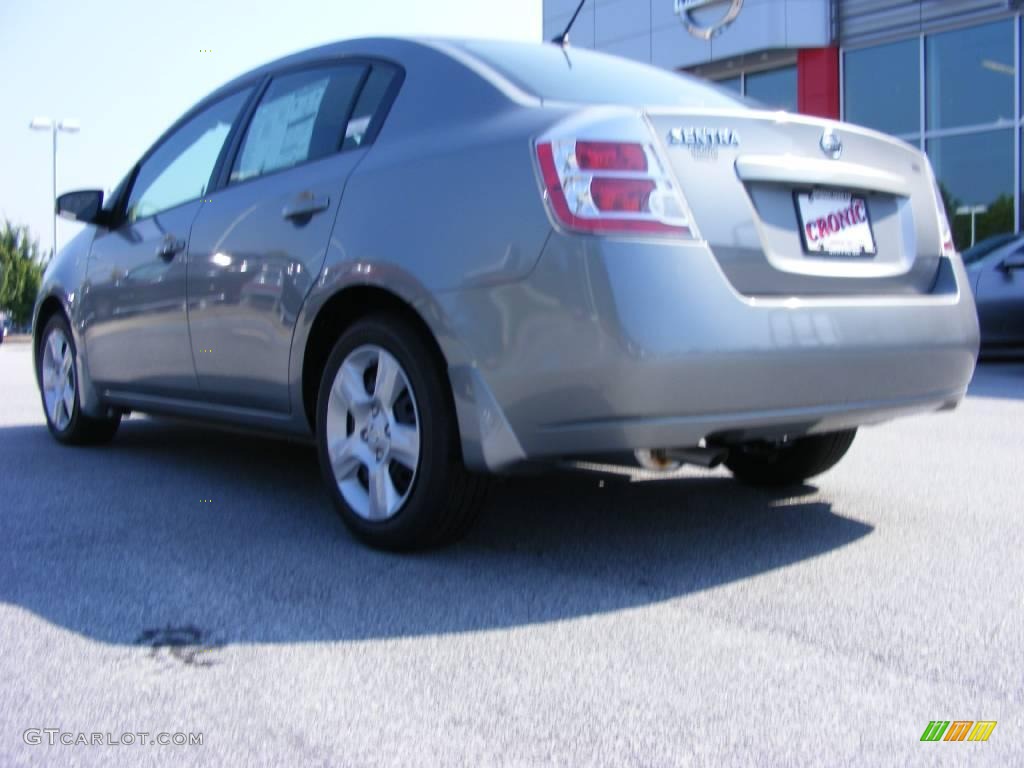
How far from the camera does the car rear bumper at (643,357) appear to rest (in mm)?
2746

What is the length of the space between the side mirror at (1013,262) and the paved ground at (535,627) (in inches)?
281

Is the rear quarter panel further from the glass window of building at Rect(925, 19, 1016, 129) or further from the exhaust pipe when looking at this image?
the glass window of building at Rect(925, 19, 1016, 129)

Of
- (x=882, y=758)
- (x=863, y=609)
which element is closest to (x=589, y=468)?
(x=863, y=609)

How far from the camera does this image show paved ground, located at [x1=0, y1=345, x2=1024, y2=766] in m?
2.06

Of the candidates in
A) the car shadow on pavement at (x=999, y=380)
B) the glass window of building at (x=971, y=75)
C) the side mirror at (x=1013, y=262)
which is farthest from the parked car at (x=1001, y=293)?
the glass window of building at (x=971, y=75)

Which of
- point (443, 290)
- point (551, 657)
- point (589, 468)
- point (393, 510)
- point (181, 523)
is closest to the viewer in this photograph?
point (551, 657)

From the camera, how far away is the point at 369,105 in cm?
366

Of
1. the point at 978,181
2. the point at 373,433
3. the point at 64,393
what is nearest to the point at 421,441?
the point at 373,433

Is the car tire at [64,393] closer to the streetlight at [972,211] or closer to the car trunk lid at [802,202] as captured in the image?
the car trunk lid at [802,202]

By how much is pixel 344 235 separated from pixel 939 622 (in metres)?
1.94

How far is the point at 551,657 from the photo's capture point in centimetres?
247

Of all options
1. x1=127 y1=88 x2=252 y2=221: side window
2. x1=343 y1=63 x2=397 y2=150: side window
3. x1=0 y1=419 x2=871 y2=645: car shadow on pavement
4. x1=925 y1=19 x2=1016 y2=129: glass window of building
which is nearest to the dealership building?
x1=925 y1=19 x2=1016 y2=129: glass window of building

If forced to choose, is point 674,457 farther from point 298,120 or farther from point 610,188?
point 298,120

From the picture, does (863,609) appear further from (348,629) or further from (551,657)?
(348,629)
